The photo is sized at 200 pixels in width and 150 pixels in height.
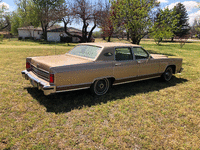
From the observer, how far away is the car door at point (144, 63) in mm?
5569

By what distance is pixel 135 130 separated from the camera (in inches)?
133

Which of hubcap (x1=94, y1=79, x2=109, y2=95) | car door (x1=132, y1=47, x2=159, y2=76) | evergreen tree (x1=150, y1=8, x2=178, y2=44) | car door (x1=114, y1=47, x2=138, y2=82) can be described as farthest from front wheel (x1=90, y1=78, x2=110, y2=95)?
evergreen tree (x1=150, y1=8, x2=178, y2=44)

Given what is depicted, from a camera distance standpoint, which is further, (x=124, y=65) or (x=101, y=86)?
(x=124, y=65)

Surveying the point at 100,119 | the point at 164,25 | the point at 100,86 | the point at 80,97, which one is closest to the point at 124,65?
the point at 100,86

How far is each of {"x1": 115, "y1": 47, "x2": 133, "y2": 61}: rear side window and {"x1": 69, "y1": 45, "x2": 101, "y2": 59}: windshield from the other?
648 mm

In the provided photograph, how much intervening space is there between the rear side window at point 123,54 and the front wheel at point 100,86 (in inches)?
32.9

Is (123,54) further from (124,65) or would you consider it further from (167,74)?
(167,74)

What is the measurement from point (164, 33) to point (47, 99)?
48.1 ft

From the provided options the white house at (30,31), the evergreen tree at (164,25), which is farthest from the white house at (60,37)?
the evergreen tree at (164,25)

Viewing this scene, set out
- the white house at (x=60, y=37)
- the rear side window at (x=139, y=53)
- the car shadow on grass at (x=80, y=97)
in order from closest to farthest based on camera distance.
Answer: the car shadow on grass at (x=80, y=97), the rear side window at (x=139, y=53), the white house at (x=60, y=37)

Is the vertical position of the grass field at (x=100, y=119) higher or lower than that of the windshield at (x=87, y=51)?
lower

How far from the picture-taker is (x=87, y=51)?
507 centimetres

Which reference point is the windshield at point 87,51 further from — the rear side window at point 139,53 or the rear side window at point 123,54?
the rear side window at point 139,53

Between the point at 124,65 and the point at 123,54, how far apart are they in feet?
1.42
